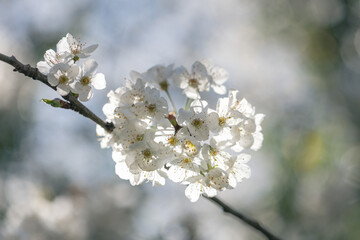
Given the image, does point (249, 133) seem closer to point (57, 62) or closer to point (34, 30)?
point (57, 62)

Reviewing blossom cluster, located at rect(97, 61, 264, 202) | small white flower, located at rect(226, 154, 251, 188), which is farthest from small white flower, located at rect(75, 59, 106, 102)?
small white flower, located at rect(226, 154, 251, 188)

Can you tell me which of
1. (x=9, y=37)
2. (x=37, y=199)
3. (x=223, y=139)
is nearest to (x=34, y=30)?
(x=9, y=37)

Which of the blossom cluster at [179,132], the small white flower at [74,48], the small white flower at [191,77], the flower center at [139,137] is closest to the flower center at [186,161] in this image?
the blossom cluster at [179,132]

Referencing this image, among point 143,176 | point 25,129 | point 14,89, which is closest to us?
point 143,176

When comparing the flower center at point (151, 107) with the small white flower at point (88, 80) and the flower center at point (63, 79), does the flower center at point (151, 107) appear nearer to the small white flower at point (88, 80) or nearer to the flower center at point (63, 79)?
the small white flower at point (88, 80)

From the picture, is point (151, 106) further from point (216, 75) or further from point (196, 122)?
point (216, 75)

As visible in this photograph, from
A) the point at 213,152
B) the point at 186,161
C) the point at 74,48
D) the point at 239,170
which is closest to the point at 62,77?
the point at 74,48
